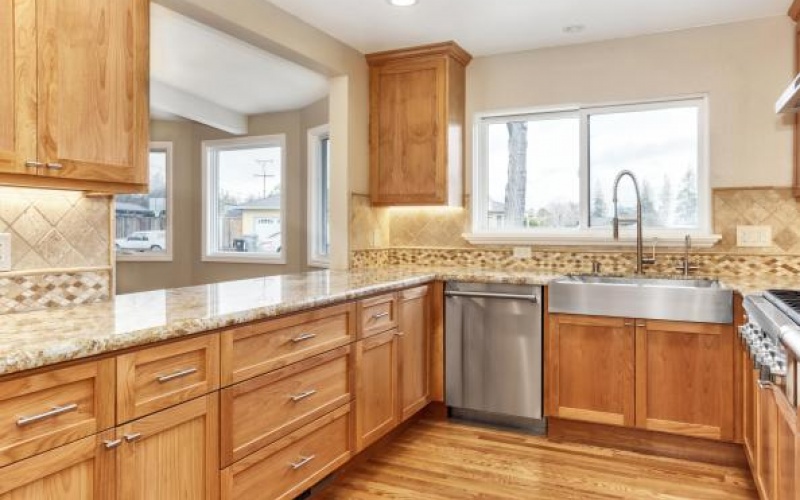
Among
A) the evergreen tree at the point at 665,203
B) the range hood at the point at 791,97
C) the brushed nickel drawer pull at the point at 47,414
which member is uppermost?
the range hood at the point at 791,97

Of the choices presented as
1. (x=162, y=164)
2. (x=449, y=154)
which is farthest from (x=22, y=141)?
(x=162, y=164)

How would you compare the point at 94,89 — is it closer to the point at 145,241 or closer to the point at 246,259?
the point at 246,259

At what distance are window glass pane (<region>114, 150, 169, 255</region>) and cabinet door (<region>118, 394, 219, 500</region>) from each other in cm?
516

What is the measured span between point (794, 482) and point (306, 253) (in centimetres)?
481

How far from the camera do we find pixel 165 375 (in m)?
1.63

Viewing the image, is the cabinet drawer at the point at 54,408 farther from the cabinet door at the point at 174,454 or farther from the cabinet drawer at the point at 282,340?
the cabinet drawer at the point at 282,340

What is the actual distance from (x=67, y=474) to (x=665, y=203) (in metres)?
3.41

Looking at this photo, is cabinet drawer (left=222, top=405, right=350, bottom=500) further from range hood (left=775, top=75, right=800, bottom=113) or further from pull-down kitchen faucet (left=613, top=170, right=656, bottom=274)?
range hood (left=775, top=75, right=800, bottom=113)

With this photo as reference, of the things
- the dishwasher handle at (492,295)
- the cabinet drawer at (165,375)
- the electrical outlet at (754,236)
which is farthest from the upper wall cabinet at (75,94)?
the electrical outlet at (754,236)

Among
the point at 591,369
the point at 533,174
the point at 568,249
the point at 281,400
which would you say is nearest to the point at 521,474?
the point at 591,369

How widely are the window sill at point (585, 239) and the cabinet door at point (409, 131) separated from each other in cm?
45

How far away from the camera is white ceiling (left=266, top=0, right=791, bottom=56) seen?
3111 mm

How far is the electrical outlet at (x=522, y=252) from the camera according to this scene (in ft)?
12.7

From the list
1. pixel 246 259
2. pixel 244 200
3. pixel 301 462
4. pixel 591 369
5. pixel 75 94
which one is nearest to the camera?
pixel 75 94
